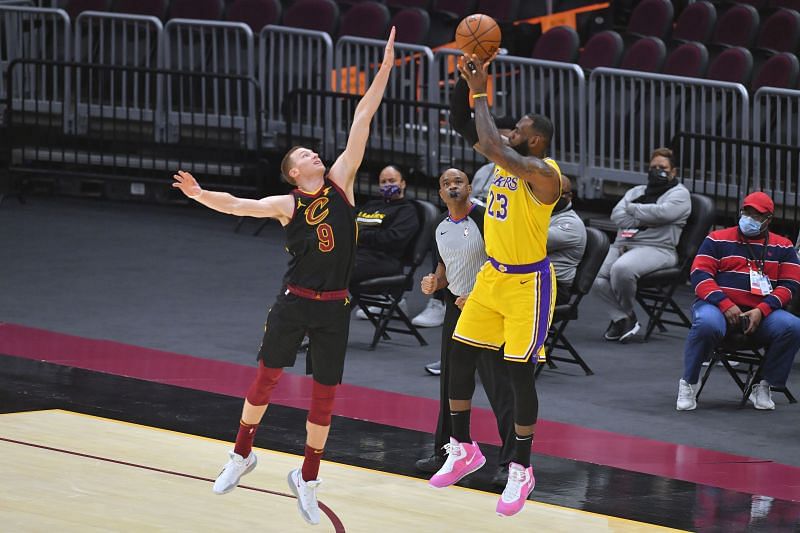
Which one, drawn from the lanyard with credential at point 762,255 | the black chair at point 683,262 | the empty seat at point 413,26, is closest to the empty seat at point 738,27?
the empty seat at point 413,26

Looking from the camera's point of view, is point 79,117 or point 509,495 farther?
point 79,117

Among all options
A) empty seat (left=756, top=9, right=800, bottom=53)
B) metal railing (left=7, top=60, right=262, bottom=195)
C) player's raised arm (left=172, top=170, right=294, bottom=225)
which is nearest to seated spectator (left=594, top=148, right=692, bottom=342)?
empty seat (left=756, top=9, right=800, bottom=53)

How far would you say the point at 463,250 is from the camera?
7.93 metres

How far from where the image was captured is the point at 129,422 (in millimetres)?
8617

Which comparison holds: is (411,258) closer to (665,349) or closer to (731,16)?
(665,349)

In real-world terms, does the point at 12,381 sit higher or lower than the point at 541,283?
lower

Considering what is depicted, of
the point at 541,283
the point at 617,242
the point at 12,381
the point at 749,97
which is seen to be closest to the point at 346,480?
the point at 541,283

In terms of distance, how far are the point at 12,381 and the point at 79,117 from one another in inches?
255

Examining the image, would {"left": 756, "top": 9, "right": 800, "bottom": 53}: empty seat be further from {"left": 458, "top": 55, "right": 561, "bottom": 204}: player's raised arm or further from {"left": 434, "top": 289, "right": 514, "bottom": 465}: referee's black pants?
{"left": 458, "top": 55, "right": 561, "bottom": 204}: player's raised arm

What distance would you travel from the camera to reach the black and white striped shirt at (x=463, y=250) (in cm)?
791

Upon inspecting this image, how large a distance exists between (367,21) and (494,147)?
9199mm

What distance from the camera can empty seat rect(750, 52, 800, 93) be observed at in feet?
43.2

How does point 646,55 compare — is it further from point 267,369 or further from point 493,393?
point 267,369

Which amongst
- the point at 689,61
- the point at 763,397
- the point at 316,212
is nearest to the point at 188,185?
the point at 316,212
